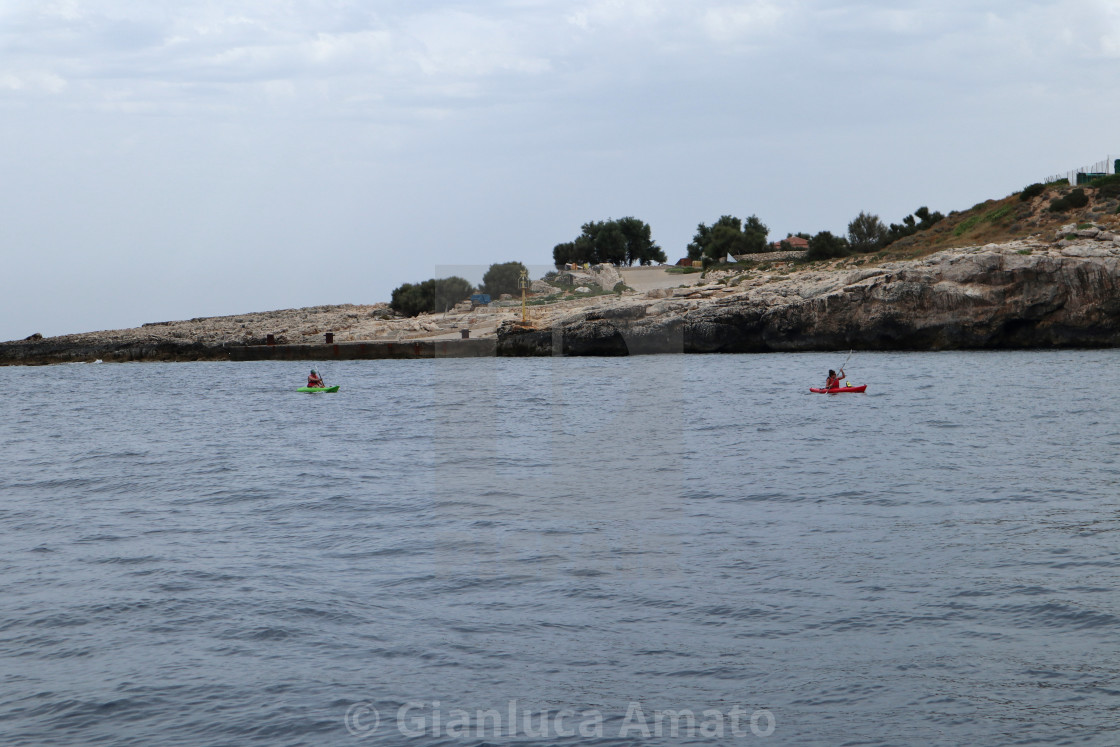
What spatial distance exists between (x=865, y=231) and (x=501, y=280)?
33.4 meters

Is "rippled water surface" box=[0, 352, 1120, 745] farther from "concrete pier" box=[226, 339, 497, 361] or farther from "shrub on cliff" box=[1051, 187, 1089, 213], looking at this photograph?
"shrub on cliff" box=[1051, 187, 1089, 213]

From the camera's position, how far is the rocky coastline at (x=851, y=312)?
5706cm

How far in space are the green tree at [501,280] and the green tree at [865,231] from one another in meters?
30.0

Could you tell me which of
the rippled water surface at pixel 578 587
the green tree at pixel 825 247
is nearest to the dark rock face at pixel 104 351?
the green tree at pixel 825 247

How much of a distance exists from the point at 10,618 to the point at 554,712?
23.5 ft

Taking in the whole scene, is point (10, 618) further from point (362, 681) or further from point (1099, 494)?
point (1099, 494)

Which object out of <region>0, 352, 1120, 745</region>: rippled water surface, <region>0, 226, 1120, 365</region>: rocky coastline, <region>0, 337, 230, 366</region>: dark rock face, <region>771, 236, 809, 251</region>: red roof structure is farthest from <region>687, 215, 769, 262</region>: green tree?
<region>0, 352, 1120, 745</region>: rippled water surface

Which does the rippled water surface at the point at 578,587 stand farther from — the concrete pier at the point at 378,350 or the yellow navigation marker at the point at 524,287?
the concrete pier at the point at 378,350

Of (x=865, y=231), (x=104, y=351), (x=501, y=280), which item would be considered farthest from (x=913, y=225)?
(x=104, y=351)

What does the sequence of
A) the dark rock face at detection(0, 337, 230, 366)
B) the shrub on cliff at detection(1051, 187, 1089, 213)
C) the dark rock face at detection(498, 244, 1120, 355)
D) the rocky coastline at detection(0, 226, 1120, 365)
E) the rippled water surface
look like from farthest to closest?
the dark rock face at detection(0, 337, 230, 366) < the shrub on cliff at detection(1051, 187, 1089, 213) < the rocky coastline at detection(0, 226, 1120, 365) < the dark rock face at detection(498, 244, 1120, 355) < the rippled water surface

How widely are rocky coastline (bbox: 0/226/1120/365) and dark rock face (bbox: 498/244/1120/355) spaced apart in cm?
7

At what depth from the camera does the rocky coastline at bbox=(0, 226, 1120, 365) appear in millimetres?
57062

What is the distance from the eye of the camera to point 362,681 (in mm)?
9562

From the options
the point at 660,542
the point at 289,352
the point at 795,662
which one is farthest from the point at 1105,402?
the point at 289,352
